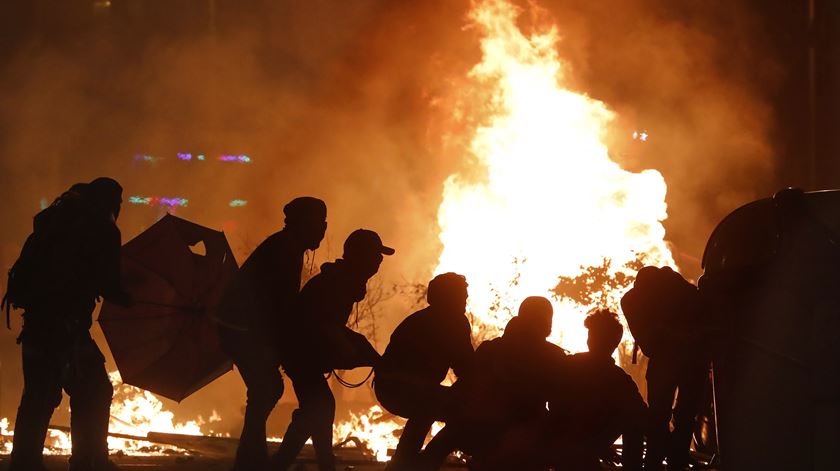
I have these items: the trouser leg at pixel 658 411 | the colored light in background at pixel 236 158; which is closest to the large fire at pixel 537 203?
the colored light in background at pixel 236 158

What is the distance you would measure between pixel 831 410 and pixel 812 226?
48.3 inches

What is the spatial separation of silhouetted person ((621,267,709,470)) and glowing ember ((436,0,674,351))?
18098mm

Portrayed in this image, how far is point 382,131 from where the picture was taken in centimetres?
3997

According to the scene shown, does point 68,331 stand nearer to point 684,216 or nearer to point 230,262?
point 230,262

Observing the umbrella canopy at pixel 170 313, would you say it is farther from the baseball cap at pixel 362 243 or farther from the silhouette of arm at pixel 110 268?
the baseball cap at pixel 362 243

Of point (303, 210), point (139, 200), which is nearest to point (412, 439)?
point (303, 210)

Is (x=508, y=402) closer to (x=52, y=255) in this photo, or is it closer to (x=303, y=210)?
(x=303, y=210)

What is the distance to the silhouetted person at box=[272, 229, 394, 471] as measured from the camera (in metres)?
6.31

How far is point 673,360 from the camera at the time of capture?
7.24 m

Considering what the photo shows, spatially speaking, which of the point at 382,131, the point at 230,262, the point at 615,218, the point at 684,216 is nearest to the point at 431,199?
the point at 382,131

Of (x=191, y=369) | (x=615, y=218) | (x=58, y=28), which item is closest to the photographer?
(x=191, y=369)

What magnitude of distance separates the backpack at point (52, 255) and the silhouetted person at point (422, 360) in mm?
2047

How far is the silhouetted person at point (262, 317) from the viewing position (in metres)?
6.55

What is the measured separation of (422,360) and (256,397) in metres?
1.16
